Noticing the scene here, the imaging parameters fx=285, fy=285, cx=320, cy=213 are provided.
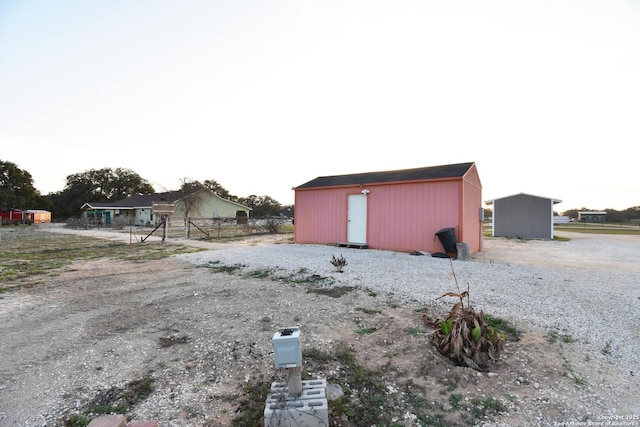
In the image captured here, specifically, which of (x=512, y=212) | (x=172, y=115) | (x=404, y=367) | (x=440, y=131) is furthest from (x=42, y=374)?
(x=512, y=212)

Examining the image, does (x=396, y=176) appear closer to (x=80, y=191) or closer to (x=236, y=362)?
(x=236, y=362)

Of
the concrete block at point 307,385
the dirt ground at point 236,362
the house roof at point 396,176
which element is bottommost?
the dirt ground at point 236,362

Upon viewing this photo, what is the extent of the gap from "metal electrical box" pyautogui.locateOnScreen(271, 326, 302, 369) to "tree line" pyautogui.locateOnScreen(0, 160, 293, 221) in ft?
125

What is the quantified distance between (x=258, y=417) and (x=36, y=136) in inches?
847

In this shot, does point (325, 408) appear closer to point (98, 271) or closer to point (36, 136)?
point (98, 271)

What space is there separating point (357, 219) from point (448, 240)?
333cm

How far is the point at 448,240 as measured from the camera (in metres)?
8.43

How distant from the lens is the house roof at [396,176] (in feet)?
Answer: 30.1

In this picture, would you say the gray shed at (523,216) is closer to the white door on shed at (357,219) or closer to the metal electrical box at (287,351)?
the white door on shed at (357,219)

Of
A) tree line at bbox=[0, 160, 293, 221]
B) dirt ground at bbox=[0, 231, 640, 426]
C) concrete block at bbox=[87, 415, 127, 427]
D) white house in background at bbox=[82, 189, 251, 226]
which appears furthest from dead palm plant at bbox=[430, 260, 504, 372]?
tree line at bbox=[0, 160, 293, 221]

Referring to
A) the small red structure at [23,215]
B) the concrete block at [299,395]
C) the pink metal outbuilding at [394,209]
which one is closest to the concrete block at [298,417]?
the concrete block at [299,395]

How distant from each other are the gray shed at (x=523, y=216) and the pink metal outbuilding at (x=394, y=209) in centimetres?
882

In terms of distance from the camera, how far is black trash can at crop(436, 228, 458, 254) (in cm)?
840

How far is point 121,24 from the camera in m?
8.45
